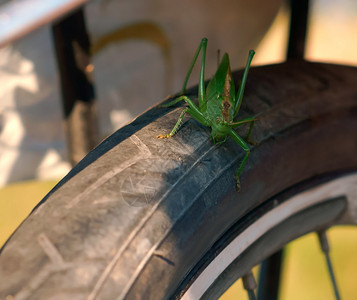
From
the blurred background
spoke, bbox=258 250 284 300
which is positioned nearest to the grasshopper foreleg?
spoke, bbox=258 250 284 300

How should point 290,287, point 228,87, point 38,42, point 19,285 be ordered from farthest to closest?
point 290,287, point 38,42, point 228,87, point 19,285

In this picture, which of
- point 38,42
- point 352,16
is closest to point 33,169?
point 38,42

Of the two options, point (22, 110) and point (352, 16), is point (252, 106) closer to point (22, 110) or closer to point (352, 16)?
point (22, 110)

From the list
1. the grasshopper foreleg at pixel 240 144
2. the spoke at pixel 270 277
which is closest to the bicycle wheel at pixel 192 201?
the grasshopper foreleg at pixel 240 144

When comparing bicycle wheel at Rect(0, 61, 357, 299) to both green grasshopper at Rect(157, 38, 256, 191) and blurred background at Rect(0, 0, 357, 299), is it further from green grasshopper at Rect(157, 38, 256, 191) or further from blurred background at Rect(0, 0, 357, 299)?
blurred background at Rect(0, 0, 357, 299)

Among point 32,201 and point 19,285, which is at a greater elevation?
point 32,201

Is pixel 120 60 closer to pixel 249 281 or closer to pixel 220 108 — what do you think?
pixel 220 108
